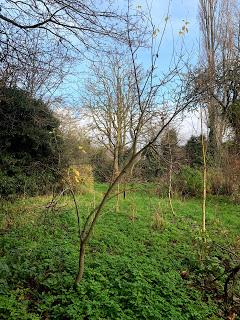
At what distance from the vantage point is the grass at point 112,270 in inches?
135

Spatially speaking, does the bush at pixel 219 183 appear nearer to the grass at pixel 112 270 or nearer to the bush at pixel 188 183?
the bush at pixel 188 183

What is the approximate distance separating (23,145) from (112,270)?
7740 millimetres

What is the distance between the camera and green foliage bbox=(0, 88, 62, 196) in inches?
402

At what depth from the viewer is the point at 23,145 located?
11055 mm

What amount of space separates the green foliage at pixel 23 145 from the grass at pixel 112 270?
2.97m

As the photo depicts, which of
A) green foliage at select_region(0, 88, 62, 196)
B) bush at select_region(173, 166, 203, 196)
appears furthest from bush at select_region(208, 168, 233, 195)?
green foliage at select_region(0, 88, 62, 196)

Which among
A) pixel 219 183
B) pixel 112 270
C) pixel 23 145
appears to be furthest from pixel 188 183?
pixel 112 270

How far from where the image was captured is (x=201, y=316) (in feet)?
12.1

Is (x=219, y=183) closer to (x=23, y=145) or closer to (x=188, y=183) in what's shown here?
(x=188, y=183)

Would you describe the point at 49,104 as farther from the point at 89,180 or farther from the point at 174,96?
the point at 174,96

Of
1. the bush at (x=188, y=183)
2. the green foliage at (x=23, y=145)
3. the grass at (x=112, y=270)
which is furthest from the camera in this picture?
the bush at (x=188, y=183)

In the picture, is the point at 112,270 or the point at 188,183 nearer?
the point at 112,270

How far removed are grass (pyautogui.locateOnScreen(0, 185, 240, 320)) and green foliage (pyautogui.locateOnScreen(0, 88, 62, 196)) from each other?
297 cm

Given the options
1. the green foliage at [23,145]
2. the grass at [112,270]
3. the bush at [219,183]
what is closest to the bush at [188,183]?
the bush at [219,183]
